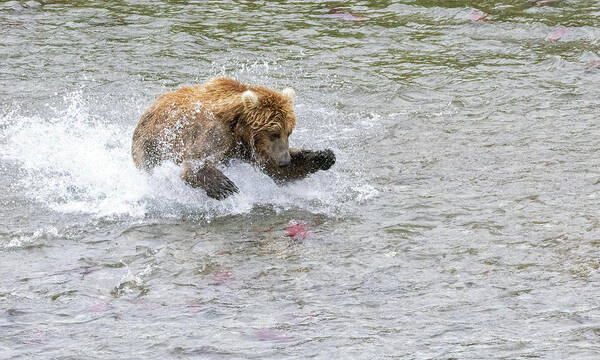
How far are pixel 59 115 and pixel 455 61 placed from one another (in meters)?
5.33

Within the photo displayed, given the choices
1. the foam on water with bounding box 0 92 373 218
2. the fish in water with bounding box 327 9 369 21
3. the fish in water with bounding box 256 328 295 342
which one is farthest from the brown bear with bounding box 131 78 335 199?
the fish in water with bounding box 327 9 369 21

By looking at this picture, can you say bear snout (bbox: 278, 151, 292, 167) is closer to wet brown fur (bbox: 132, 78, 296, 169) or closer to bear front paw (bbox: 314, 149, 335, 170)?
wet brown fur (bbox: 132, 78, 296, 169)

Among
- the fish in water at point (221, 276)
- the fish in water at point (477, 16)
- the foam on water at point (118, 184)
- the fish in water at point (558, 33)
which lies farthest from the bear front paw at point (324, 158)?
the fish in water at point (477, 16)

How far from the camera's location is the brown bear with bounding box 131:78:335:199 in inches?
336

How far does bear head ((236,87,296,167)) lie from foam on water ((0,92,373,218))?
40 cm

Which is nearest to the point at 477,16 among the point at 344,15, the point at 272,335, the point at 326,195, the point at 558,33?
the point at 558,33

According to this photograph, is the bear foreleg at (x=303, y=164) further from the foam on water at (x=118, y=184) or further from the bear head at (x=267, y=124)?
the bear head at (x=267, y=124)

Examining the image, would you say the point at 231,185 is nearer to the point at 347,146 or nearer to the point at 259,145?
the point at 259,145

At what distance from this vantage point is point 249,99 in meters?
8.45

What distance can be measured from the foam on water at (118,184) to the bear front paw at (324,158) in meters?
0.24

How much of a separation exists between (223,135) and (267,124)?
46 centimetres

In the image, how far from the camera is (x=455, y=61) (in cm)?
1291

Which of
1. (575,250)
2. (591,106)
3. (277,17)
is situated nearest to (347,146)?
(591,106)

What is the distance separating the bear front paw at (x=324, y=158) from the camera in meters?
9.06
